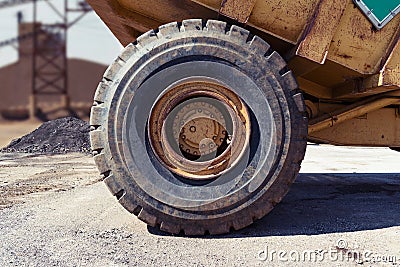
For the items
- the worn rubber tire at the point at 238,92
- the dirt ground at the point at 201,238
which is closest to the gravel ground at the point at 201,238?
the dirt ground at the point at 201,238

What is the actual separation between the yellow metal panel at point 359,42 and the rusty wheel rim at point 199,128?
795 millimetres

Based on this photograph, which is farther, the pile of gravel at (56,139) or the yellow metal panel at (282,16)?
the pile of gravel at (56,139)

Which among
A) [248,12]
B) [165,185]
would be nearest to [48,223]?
[165,185]

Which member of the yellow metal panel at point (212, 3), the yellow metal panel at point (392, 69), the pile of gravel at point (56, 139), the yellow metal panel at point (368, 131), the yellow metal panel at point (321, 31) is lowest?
the pile of gravel at point (56, 139)

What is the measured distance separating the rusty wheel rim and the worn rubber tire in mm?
113

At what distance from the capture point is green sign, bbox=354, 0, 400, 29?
277 centimetres

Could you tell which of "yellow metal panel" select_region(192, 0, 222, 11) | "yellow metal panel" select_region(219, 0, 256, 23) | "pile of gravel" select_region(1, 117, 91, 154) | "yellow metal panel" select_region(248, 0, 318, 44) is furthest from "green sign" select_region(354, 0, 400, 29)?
"pile of gravel" select_region(1, 117, 91, 154)

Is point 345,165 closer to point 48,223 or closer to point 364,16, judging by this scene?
point 364,16

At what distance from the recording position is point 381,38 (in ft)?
9.38

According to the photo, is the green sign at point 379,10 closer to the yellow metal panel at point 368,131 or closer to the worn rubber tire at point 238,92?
the worn rubber tire at point 238,92

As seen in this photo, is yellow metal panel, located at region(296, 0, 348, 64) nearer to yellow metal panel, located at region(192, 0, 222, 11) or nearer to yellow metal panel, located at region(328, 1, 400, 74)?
yellow metal panel, located at region(328, 1, 400, 74)

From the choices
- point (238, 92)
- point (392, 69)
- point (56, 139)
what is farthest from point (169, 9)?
point (56, 139)

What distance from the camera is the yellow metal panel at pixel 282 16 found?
8.95 feet

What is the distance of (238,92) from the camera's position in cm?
259
